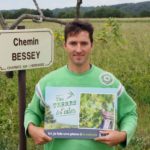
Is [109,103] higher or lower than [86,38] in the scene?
lower

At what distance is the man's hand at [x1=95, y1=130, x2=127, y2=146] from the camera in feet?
8.95

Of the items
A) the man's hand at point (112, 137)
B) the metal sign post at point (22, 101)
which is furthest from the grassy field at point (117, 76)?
the man's hand at point (112, 137)

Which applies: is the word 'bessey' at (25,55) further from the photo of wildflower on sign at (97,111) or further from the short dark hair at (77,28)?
the photo of wildflower on sign at (97,111)

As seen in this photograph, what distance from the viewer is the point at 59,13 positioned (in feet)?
17.4

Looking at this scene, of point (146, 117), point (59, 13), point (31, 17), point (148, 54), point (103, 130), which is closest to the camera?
point (103, 130)

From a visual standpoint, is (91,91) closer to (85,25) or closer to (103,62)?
(85,25)

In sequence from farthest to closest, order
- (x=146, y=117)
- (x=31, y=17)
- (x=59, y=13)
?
(x=146, y=117) < (x=59, y=13) < (x=31, y=17)

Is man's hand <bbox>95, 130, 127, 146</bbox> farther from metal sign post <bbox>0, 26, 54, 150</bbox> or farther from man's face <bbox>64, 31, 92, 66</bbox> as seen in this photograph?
metal sign post <bbox>0, 26, 54, 150</bbox>

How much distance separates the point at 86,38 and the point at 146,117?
350 centimetres

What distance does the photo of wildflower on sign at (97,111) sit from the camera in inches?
111

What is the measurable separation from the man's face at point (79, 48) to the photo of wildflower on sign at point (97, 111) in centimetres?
19

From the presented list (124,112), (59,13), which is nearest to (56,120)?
(124,112)

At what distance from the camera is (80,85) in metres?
2.84

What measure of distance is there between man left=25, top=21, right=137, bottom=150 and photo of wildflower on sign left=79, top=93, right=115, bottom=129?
58 millimetres
